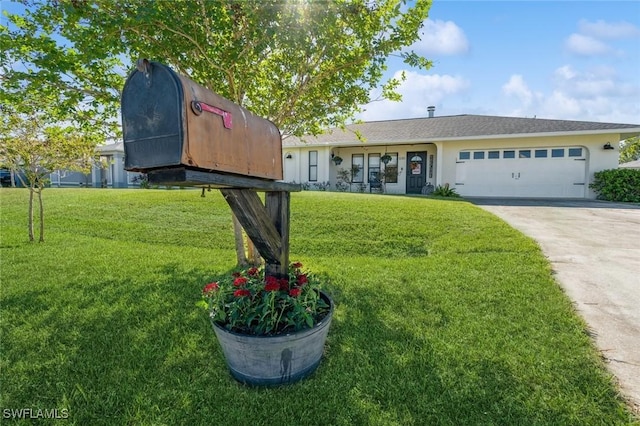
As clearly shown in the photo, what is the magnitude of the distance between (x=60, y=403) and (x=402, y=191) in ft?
52.2

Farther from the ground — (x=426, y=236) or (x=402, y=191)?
(x=402, y=191)

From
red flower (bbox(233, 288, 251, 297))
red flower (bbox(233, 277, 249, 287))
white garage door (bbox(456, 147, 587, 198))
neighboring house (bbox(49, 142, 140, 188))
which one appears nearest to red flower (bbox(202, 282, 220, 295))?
red flower (bbox(233, 277, 249, 287))

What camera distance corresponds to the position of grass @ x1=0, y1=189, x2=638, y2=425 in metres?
2.02

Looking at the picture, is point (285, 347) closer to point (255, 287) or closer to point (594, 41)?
point (255, 287)

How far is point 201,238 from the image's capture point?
277 inches

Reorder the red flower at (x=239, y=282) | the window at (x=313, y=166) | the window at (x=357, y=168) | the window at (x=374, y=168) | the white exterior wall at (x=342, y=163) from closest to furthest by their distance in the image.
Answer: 1. the red flower at (x=239, y=282)
2. the white exterior wall at (x=342, y=163)
3. the window at (x=374, y=168)
4. the window at (x=357, y=168)
5. the window at (x=313, y=166)

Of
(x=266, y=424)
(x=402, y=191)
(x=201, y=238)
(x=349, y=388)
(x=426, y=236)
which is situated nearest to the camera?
(x=266, y=424)

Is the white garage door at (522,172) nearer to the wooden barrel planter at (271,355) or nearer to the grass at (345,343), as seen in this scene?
the grass at (345,343)

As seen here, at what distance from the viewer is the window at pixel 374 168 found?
17.1 m

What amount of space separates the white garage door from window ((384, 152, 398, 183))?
3072 millimetres

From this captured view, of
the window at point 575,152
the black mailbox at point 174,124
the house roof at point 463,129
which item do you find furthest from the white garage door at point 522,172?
the black mailbox at point 174,124

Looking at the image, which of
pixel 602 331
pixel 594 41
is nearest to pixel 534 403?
pixel 602 331

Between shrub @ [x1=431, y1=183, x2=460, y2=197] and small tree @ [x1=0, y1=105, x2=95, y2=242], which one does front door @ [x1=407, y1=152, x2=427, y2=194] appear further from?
small tree @ [x1=0, y1=105, x2=95, y2=242]

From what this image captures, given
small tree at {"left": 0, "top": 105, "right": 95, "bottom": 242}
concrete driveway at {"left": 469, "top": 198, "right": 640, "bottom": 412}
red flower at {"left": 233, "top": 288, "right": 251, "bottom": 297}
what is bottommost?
concrete driveway at {"left": 469, "top": 198, "right": 640, "bottom": 412}
